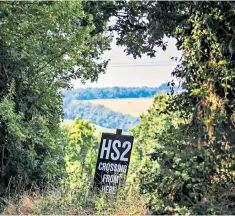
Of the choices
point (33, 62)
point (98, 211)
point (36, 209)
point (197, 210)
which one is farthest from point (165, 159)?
point (33, 62)

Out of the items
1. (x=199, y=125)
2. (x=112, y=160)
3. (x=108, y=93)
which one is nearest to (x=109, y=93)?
(x=108, y=93)

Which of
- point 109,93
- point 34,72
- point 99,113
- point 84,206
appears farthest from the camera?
point 99,113

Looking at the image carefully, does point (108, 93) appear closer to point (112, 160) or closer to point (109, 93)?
point (109, 93)

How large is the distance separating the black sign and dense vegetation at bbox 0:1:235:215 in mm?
234

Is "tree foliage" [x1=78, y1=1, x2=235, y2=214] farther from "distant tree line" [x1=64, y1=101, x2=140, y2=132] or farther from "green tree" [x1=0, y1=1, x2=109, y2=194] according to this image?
"distant tree line" [x1=64, y1=101, x2=140, y2=132]

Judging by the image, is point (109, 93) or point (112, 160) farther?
point (109, 93)

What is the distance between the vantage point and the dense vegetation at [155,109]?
14.0ft

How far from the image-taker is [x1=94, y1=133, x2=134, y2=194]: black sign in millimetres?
6711

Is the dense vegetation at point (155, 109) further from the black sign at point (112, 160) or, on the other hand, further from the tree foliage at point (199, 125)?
the black sign at point (112, 160)

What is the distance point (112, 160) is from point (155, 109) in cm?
103

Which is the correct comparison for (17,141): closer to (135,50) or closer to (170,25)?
(135,50)

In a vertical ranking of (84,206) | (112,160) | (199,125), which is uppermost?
(199,125)

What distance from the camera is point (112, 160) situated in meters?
6.86

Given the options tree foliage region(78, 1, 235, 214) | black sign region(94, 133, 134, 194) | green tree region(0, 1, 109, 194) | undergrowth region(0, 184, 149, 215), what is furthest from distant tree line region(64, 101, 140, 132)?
tree foliage region(78, 1, 235, 214)
